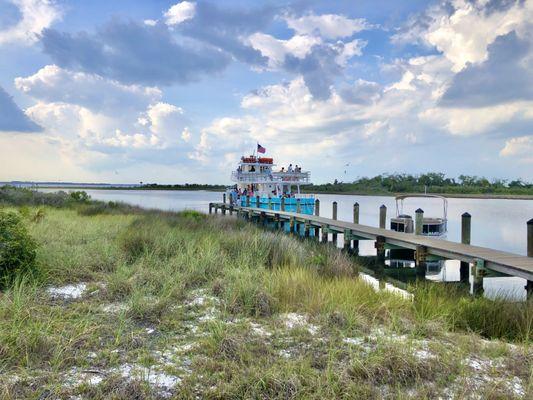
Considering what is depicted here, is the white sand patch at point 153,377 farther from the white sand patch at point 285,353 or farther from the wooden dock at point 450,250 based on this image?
the wooden dock at point 450,250

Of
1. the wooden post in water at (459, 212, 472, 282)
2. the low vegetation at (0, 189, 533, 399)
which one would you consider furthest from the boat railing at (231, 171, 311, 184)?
the low vegetation at (0, 189, 533, 399)

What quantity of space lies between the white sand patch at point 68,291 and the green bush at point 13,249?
642mm

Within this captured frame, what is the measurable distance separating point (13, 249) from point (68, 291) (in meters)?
1.15

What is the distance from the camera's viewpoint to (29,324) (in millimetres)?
4438

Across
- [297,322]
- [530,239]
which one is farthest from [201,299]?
[530,239]

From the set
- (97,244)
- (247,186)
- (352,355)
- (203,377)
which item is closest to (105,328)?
(203,377)

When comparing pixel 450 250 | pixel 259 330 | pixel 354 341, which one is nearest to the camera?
pixel 354 341

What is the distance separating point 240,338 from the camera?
4402 mm

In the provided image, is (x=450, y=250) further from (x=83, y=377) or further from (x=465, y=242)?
(x=83, y=377)

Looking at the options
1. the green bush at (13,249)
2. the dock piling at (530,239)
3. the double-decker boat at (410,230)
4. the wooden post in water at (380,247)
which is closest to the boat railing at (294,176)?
the double-decker boat at (410,230)

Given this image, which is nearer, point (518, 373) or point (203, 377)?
point (203, 377)

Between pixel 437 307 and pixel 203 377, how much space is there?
142 inches

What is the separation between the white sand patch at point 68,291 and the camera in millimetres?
6004

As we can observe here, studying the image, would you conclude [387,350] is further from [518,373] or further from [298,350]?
[518,373]
